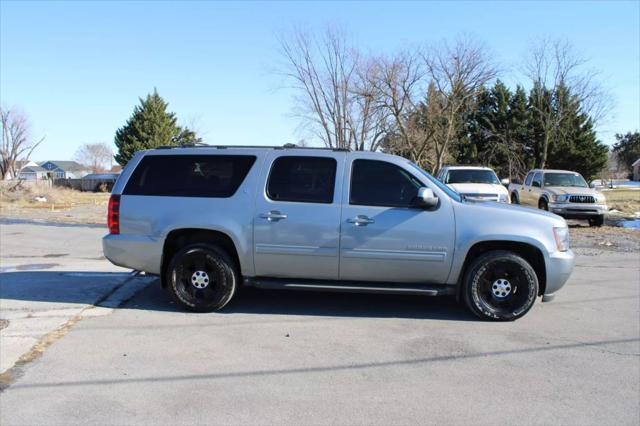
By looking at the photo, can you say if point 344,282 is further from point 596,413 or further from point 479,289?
point 596,413

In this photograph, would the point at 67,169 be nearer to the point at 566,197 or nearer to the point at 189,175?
the point at 566,197

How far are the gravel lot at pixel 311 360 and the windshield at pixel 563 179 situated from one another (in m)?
11.7

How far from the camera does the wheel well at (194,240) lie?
20.4 feet

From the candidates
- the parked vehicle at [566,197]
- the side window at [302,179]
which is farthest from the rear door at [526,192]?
the side window at [302,179]

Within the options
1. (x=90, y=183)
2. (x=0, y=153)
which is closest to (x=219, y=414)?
(x=90, y=183)

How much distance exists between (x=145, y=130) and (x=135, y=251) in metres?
51.7

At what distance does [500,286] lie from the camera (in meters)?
5.97

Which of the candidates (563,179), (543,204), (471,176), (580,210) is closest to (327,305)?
(471,176)

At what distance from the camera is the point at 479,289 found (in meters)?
5.95

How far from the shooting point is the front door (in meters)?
5.85

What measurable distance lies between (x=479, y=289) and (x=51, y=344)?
4442mm

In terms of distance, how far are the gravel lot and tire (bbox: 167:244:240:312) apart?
174 millimetres

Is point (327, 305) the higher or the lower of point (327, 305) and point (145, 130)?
the lower

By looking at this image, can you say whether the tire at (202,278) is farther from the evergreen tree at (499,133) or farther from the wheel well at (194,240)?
the evergreen tree at (499,133)
